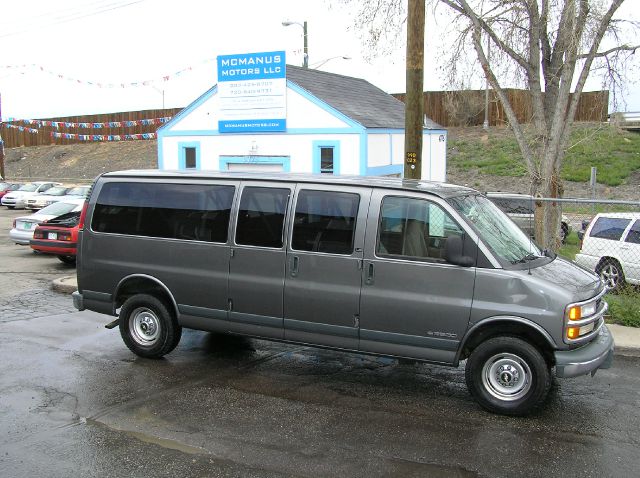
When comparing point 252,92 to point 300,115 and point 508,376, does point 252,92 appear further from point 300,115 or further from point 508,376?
point 508,376

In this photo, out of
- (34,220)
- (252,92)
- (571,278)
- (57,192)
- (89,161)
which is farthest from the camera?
(89,161)

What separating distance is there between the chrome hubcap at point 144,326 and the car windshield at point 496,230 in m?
3.58

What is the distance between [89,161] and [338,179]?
55503 mm

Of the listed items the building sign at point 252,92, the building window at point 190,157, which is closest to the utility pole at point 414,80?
the building sign at point 252,92

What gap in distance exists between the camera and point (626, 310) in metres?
8.43

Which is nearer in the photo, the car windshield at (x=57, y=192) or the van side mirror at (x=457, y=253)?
the van side mirror at (x=457, y=253)

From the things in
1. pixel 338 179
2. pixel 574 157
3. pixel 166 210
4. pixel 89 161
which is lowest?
pixel 89 161

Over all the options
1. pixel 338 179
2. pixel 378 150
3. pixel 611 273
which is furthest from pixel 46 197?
pixel 338 179

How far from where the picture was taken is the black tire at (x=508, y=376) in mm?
5367

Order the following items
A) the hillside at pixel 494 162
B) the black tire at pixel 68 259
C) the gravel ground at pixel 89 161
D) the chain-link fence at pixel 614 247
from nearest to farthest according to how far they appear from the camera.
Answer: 1. the chain-link fence at pixel 614 247
2. the black tire at pixel 68 259
3. the hillside at pixel 494 162
4. the gravel ground at pixel 89 161

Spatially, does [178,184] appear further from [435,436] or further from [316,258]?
[435,436]

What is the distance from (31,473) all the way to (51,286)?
311 inches

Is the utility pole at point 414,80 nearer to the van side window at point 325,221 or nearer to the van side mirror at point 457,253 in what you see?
the van side window at point 325,221

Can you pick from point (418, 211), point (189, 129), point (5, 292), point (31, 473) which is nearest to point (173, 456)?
point (31, 473)
